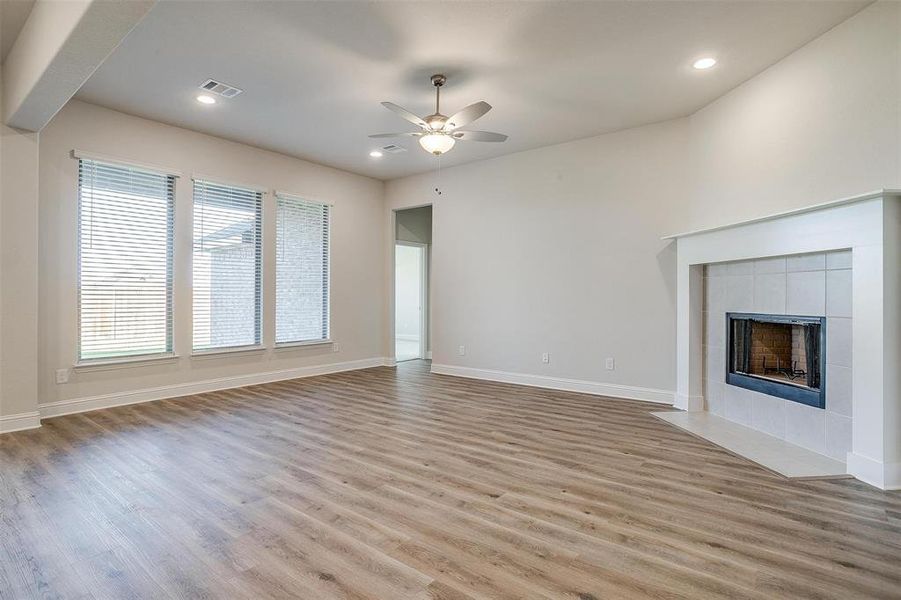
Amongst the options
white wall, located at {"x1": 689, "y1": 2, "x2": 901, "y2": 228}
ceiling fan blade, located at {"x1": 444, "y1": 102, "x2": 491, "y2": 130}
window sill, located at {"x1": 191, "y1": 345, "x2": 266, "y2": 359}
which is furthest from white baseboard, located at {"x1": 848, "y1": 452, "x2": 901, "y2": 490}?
window sill, located at {"x1": 191, "y1": 345, "x2": 266, "y2": 359}

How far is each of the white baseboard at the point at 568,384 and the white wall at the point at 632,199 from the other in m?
0.08

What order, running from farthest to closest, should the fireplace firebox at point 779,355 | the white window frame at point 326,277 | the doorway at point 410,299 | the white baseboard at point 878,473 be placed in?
the doorway at point 410,299, the white window frame at point 326,277, the fireplace firebox at point 779,355, the white baseboard at point 878,473

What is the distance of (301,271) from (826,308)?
5.84 metres

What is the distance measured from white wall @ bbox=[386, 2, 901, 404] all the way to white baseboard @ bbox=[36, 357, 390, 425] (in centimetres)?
182

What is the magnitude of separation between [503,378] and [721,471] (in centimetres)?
331

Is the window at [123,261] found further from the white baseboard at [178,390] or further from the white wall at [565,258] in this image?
the white wall at [565,258]

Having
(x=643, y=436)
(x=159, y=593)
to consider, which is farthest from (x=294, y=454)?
(x=643, y=436)

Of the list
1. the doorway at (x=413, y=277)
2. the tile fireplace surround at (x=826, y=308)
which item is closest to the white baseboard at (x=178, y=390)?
the doorway at (x=413, y=277)

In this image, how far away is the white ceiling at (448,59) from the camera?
2.97 metres

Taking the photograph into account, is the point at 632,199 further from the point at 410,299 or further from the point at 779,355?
the point at 410,299

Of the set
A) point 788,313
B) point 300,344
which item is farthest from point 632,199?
point 300,344

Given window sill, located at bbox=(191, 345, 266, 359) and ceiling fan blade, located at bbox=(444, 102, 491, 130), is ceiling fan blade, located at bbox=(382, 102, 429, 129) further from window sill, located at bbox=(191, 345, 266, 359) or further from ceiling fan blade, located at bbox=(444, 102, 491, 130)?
window sill, located at bbox=(191, 345, 266, 359)

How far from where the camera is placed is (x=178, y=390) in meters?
5.04

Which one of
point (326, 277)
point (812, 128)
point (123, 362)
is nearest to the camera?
point (812, 128)
